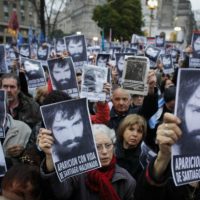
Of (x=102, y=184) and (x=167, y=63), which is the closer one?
(x=102, y=184)

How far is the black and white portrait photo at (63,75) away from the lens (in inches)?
202

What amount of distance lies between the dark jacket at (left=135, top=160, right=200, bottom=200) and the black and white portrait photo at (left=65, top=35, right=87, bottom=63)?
16.3ft

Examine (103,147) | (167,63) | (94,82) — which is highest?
(94,82)

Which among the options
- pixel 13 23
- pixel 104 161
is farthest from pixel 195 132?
pixel 13 23

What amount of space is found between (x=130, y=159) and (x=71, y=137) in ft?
3.82

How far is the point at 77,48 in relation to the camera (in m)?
7.15

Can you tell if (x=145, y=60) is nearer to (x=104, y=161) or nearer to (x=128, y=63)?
(x=128, y=63)

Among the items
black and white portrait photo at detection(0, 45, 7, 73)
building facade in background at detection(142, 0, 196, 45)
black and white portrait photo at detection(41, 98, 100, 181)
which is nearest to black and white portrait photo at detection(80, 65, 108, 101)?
black and white portrait photo at detection(41, 98, 100, 181)

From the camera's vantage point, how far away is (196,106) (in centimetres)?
185

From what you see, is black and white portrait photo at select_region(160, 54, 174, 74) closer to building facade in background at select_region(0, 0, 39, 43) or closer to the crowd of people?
the crowd of people

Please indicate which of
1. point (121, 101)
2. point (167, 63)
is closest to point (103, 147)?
point (121, 101)

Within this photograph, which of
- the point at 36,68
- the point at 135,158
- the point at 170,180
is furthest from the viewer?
the point at 36,68

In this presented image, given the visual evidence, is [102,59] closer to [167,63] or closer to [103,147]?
[167,63]

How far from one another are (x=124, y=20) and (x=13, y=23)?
37072 mm
